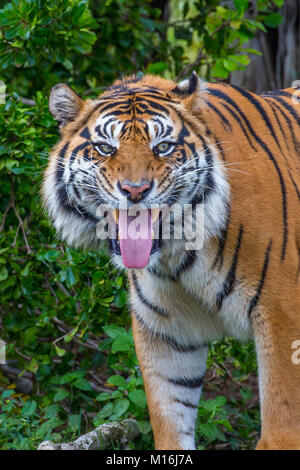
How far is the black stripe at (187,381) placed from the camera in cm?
313

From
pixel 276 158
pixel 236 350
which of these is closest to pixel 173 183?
pixel 276 158

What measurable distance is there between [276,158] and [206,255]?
1.62 feet

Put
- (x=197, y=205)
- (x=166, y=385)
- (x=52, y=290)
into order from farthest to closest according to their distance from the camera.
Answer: (x=52, y=290) < (x=166, y=385) < (x=197, y=205)

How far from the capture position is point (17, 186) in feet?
12.5

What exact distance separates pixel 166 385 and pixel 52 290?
3.33 ft

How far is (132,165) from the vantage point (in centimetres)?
244

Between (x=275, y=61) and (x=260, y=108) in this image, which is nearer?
(x=260, y=108)

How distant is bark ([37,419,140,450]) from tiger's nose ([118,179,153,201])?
1.31 m

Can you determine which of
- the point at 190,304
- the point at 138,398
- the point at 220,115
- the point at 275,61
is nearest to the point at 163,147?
the point at 220,115

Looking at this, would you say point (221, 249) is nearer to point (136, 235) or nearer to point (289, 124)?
point (136, 235)

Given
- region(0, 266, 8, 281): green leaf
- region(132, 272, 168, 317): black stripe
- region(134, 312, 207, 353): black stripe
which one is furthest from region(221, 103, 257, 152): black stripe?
region(0, 266, 8, 281): green leaf

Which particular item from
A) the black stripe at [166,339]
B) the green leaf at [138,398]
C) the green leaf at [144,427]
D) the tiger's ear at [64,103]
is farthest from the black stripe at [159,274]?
the green leaf at [144,427]

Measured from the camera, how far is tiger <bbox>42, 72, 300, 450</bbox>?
2.51 meters

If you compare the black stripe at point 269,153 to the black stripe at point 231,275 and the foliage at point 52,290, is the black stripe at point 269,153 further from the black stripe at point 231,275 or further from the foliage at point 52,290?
the foliage at point 52,290
